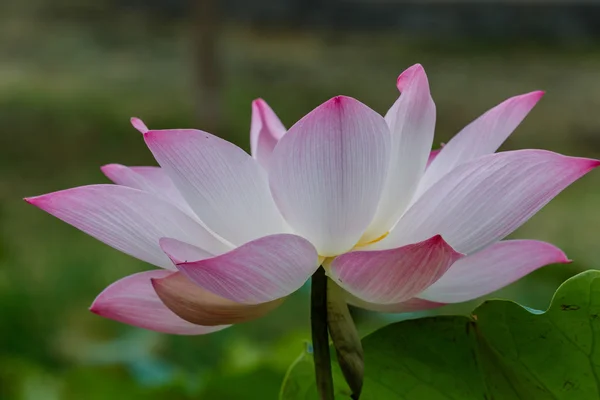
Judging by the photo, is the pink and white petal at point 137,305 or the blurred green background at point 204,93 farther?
the blurred green background at point 204,93

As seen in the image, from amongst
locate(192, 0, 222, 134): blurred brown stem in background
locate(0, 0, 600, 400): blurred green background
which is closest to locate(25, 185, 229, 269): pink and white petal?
locate(0, 0, 600, 400): blurred green background

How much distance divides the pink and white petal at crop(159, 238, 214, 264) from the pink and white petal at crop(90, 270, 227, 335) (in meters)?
0.03

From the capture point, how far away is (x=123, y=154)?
294cm

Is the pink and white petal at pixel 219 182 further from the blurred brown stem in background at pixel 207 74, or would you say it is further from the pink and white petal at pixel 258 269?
the blurred brown stem in background at pixel 207 74

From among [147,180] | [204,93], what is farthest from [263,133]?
[204,93]

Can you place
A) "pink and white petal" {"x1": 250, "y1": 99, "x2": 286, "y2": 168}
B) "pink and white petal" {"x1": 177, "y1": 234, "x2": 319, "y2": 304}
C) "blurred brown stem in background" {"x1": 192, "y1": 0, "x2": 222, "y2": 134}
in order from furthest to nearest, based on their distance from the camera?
"blurred brown stem in background" {"x1": 192, "y1": 0, "x2": 222, "y2": 134} < "pink and white petal" {"x1": 250, "y1": 99, "x2": 286, "y2": 168} < "pink and white petal" {"x1": 177, "y1": 234, "x2": 319, "y2": 304}

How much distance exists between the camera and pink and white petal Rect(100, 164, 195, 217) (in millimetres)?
284

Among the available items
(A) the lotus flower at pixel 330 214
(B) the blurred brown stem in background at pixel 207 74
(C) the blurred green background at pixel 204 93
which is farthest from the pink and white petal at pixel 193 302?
(B) the blurred brown stem in background at pixel 207 74

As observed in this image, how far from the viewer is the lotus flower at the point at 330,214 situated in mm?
236

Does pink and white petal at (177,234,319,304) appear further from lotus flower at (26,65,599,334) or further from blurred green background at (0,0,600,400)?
blurred green background at (0,0,600,400)

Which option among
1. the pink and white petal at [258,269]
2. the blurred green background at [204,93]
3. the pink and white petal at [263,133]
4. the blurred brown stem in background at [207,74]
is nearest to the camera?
the pink and white petal at [258,269]

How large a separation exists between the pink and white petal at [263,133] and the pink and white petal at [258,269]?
0.09 m

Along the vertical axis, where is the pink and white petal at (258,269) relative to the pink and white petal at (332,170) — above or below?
below

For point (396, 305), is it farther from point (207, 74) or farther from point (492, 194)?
point (207, 74)
